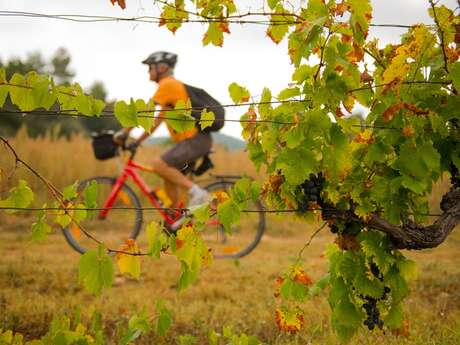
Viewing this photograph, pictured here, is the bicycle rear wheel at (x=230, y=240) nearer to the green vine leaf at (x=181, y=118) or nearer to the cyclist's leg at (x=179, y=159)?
the cyclist's leg at (x=179, y=159)

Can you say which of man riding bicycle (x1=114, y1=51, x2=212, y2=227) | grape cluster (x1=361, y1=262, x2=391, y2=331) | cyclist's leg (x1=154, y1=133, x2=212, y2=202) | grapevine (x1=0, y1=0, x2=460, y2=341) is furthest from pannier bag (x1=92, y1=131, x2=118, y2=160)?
grape cluster (x1=361, y1=262, x2=391, y2=331)

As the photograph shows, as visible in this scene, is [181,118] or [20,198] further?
[20,198]

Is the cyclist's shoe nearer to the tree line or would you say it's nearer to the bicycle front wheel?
the bicycle front wheel

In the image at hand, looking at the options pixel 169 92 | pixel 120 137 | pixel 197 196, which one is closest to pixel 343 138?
pixel 169 92

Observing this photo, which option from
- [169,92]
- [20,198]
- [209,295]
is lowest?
[209,295]

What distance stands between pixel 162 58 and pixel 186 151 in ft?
3.08

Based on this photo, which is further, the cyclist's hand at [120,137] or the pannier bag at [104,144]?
the pannier bag at [104,144]

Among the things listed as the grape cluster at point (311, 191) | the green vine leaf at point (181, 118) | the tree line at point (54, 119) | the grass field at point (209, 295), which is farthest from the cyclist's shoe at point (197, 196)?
the tree line at point (54, 119)

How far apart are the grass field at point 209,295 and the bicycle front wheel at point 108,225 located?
0.73 ft

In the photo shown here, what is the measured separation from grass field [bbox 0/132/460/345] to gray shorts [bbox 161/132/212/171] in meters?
1.03

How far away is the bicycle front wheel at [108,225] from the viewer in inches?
201

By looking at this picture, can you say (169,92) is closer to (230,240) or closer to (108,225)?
(230,240)

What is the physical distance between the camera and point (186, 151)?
188 inches

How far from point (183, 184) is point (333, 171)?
10.9 feet
